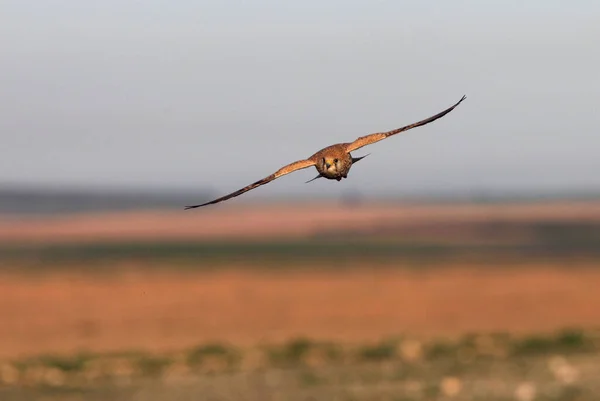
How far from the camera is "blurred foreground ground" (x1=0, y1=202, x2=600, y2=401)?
75.2ft

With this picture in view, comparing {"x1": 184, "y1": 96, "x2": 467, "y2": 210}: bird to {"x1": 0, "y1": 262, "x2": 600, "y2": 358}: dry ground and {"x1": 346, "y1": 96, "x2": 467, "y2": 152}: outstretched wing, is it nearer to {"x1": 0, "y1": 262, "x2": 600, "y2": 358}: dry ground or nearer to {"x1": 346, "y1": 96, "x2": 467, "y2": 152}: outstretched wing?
{"x1": 346, "y1": 96, "x2": 467, "y2": 152}: outstretched wing

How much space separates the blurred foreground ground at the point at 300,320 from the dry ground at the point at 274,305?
79 millimetres

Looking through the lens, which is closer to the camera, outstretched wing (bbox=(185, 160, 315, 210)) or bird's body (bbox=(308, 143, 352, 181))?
outstretched wing (bbox=(185, 160, 315, 210))

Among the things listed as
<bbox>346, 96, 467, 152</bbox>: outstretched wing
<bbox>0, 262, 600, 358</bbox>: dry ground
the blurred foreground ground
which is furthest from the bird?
<bbox>0, 262, 600, 358</bbox>: dry ground

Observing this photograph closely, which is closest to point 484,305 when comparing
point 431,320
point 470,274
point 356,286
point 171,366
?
point 431,320

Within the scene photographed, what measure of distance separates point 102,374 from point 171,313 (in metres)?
13.0

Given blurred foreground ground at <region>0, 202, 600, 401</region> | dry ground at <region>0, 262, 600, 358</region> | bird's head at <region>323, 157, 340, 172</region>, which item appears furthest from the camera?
dry ground at <region>0, 262, 600, 358</region>

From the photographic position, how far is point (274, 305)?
39500 millimetres

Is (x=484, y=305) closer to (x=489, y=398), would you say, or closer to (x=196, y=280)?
(x=196, y=280)

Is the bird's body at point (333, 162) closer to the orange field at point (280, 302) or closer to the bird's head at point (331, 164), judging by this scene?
the bird's head at point (331, 164)

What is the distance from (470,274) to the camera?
5078cm

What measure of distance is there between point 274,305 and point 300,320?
157 inches

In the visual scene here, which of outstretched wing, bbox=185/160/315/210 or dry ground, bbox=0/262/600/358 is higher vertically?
dry ground, bbox=0/262/600/358

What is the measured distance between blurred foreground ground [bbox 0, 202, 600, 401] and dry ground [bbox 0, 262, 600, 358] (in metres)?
0.08
